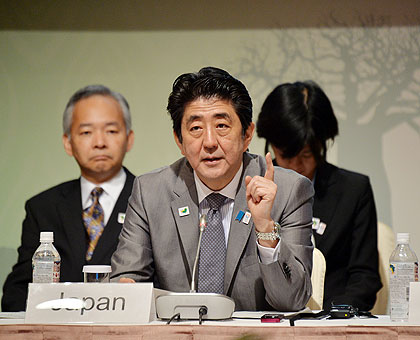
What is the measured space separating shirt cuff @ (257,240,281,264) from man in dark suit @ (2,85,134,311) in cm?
144

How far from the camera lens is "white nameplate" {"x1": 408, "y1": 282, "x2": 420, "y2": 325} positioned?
194cm

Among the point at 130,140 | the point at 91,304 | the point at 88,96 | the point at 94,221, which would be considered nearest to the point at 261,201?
the point at 91,304

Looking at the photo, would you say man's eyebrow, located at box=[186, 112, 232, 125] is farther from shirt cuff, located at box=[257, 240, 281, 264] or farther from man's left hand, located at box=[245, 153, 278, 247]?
shirt cuff, located at box=[257, 240, 281, 264]

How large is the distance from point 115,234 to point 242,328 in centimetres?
201

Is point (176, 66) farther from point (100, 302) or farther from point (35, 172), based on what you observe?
point (100, 302)

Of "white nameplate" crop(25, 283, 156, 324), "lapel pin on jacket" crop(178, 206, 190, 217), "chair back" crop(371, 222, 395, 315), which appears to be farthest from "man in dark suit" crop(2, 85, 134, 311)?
"white nameplate" crop(25, 283, 156, 324)

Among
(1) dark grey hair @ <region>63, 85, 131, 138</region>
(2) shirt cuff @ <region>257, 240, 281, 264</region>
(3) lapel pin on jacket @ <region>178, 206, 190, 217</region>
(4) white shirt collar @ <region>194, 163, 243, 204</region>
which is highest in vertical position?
(1) dark grey hair @ <region>63, 85, 131, 138</region>

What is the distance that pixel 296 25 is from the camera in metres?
4.22

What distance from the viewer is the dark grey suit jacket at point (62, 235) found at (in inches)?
143

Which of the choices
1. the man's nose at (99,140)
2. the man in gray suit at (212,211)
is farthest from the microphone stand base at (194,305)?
the man's nose at (99,140)

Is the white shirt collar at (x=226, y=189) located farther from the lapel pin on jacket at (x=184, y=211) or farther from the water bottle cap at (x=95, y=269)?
the water bottle cap at (x=95, y=269)

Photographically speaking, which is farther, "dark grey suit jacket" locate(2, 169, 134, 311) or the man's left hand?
"dark grey suit jacket" locate(2, 169, 134, 311)

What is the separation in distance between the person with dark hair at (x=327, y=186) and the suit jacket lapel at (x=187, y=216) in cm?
108

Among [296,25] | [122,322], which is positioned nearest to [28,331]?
[122,322]
